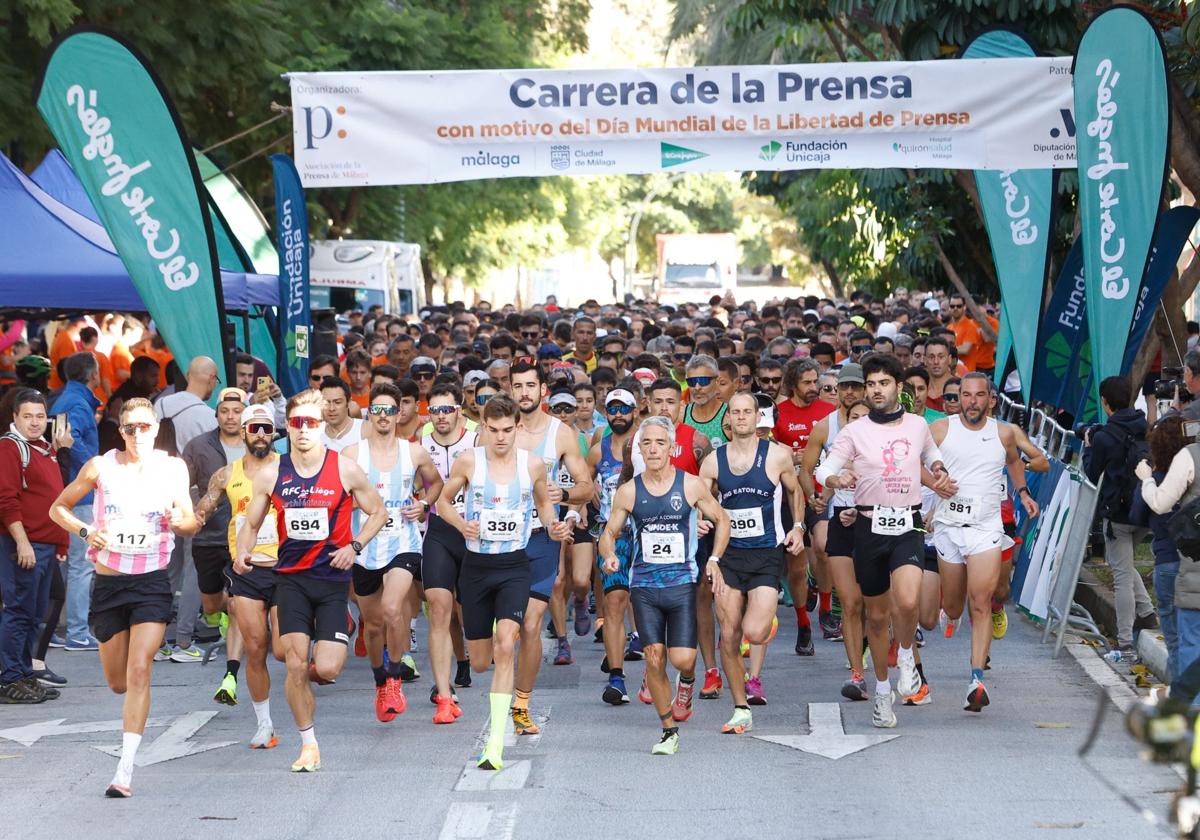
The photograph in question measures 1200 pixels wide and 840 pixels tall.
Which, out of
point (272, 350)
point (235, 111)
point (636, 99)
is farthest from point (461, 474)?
point (235, 111)

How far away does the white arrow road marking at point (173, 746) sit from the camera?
30.3 feet

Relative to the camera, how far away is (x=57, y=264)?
1466cm

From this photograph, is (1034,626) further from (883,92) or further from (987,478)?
(883,92)

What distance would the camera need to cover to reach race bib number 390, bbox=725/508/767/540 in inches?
390

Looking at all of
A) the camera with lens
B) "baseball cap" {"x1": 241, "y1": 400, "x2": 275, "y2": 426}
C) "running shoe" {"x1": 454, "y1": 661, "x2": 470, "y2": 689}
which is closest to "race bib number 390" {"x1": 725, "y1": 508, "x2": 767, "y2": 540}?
"running shoe" {"x1": 454, "y1": 661, "x2": 470, "y2": 689}

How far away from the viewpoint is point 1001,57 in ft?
45.9

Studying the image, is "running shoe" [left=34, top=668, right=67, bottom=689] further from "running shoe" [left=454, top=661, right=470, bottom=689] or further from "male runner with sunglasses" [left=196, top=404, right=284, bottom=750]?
"running shoe" [left=454, top=661, right=470, bottom=689]

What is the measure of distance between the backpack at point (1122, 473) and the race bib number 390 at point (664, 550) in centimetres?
345

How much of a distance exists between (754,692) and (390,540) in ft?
→ 7.36

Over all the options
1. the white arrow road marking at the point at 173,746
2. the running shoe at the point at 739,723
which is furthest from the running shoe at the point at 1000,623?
the white arrow road marking at the point at 173,746

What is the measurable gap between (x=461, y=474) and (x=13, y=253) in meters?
6.67

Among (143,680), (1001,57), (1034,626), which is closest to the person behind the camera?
(143,680)

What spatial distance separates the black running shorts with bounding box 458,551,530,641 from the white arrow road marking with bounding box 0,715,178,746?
6.48ft

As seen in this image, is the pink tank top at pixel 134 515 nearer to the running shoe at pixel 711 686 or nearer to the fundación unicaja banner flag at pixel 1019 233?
the running shoe at pixel 711 686
